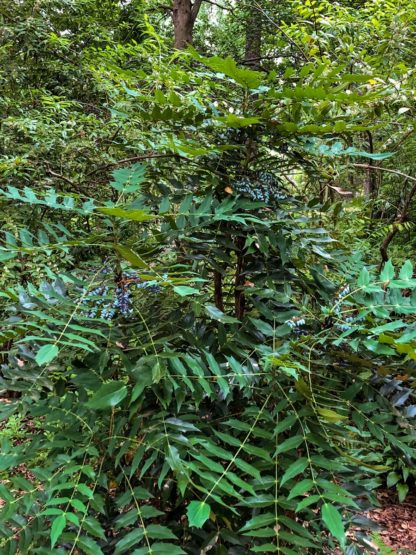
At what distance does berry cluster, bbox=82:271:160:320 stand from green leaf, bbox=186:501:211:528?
41 cm

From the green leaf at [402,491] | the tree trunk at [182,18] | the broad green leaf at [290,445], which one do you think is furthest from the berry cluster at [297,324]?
the tree trunk at [182,18]

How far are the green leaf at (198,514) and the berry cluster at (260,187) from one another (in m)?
0.71

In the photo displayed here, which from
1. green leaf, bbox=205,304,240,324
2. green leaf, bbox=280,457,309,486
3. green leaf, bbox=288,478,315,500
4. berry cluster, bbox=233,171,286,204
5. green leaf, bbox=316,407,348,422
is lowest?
green leaf, bbox=288,478,315,500

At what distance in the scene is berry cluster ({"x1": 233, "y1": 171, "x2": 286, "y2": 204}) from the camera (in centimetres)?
114

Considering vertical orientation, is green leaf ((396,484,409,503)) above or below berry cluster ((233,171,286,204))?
below

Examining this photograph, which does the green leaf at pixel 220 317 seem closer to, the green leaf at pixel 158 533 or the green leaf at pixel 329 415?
the green leaf at pixel 329 415

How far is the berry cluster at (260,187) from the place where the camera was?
1.14 meters

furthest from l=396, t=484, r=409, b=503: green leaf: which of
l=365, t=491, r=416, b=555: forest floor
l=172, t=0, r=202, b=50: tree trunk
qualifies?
l=172, t=0, r=202, b=50: tree trunk

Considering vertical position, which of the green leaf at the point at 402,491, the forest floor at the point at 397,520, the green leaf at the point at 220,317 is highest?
the green leaf at the point at 220,317

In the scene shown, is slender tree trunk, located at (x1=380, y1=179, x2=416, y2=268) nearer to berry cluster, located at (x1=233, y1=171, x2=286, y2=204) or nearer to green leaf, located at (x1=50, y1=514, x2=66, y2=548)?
berry cluster, located at (x1=233, y1=171, x2=286, y2=204)

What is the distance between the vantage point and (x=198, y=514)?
760mm

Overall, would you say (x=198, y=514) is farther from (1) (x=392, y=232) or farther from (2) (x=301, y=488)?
(1) (x=392, y=232)

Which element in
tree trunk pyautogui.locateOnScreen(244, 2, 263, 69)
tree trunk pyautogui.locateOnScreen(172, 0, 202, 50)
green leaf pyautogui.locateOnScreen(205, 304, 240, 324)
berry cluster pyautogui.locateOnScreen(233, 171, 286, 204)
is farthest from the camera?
tree trunk pyautogui.locateOnScreen(244, 2, 263, 69)

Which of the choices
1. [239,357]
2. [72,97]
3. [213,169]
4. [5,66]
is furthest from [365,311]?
[72,97]
